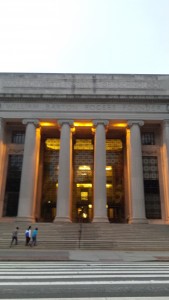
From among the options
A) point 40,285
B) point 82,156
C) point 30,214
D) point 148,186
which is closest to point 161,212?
point 148,186

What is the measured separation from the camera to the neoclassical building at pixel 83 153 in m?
29.5

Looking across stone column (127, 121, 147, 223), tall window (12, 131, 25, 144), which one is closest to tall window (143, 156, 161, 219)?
stone column (127, 121, 147, 223)

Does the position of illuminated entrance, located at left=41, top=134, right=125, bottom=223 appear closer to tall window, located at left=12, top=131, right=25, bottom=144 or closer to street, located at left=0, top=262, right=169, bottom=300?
tall window, located at left=12, top=131, right=25, bottom=144

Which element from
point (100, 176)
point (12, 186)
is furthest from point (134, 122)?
point (12, 186)

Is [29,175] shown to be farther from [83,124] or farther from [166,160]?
[166,160]

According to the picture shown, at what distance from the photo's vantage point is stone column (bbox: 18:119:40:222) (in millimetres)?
28375

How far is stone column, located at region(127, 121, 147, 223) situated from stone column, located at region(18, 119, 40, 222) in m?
11.2

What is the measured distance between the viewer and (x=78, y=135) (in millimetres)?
37188

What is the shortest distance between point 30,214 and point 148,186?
48.7ft

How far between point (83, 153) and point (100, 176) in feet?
27.8

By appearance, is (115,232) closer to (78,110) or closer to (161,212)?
(161,212)

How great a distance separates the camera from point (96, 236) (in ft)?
77.4

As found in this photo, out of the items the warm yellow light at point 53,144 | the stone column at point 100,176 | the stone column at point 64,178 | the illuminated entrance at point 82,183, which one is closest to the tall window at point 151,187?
the stone column at point 100,176

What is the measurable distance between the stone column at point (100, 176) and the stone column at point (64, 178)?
303 cm
